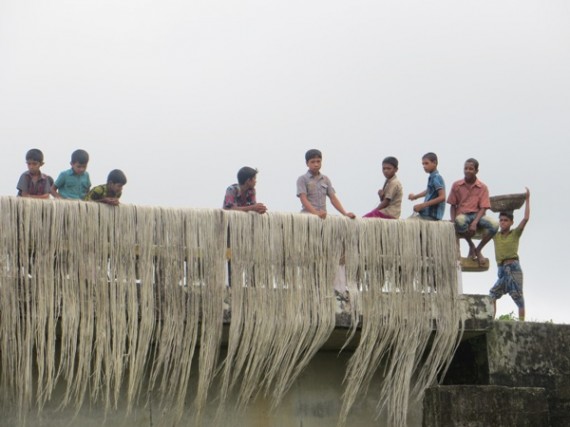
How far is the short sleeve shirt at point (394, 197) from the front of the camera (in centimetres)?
1098

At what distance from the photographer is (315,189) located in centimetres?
1088

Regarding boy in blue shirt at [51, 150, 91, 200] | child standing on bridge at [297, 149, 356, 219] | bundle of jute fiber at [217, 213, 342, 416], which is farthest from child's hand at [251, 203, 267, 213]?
boy in blue shirt at [51, 150, 91, 200]

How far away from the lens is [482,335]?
34.8 ft

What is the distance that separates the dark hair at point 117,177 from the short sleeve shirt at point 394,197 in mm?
2344

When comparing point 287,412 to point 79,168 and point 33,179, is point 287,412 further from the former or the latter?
point 33,179

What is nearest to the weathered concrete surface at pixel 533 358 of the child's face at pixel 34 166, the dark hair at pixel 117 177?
the dark hair at pixel 117 177

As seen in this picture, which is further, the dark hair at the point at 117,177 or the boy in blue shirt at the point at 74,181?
the boy in blue shirt at the point at 74,181

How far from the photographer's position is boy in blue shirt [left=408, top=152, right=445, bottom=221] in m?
10.8

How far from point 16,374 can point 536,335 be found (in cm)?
425

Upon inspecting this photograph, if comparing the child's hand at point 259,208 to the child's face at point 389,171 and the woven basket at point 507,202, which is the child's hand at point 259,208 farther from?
the woven basket at point 507,202

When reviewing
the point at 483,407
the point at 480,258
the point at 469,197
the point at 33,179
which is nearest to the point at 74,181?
the point at 33,179

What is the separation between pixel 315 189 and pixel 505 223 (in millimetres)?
1998

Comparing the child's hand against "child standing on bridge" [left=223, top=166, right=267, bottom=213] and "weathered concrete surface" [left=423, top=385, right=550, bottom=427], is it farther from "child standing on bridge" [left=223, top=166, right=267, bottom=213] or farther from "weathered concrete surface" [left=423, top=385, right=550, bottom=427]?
"weathered concrete surface" [left=423, top=385, right=550, bottom=427]

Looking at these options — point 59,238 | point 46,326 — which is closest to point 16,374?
point 46,326
